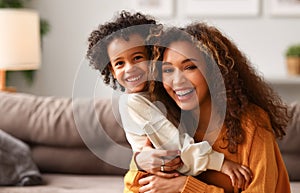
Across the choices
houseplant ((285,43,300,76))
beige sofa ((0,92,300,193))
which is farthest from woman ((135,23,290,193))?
houseplant ((285,43,300,76))

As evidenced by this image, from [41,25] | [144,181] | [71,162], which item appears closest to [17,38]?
[71,162]

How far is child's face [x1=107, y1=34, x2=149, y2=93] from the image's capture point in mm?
1341

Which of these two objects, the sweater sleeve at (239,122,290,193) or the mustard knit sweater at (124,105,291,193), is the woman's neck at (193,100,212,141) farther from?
the sweater sleeve at (239,122,290,193)

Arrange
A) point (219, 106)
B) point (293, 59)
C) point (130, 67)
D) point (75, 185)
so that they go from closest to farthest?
point (130, 67) < point (219, 106) < point (75, 185) < point (293, 59)

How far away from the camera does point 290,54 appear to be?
13.8ft

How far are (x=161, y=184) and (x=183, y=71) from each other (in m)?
0.29

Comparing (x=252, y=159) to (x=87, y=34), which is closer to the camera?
(x=252, y=159)

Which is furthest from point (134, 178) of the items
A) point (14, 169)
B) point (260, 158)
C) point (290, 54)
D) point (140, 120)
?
point (290, 54)

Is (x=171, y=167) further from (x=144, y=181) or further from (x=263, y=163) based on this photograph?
(x=263, y=163)

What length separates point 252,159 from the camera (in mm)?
1470

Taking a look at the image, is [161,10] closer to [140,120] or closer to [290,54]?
[290,54]

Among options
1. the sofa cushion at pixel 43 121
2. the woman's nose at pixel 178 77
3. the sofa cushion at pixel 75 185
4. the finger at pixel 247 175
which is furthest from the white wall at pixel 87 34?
the woman's nose at pixel 178 77

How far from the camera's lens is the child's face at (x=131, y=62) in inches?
52.8

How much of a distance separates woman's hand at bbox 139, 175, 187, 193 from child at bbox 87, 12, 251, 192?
1.3 inches
